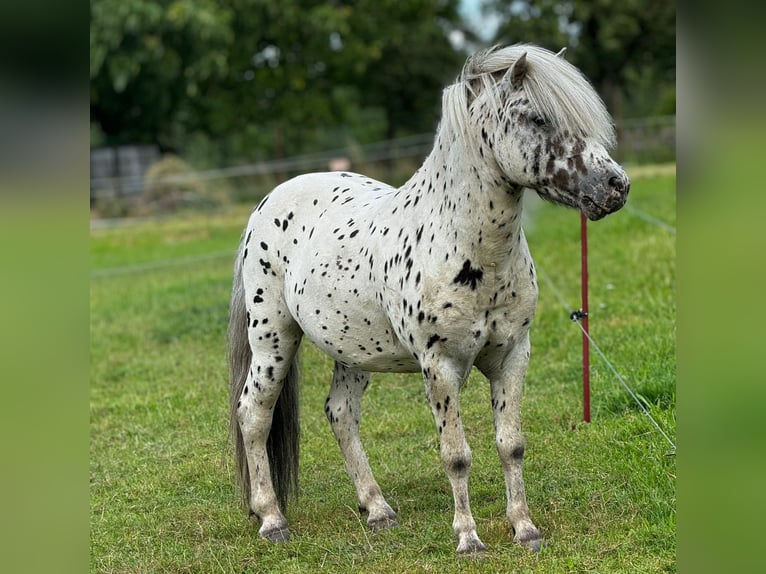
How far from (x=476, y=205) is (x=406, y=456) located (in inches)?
91.0

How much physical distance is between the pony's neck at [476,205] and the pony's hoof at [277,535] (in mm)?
1717

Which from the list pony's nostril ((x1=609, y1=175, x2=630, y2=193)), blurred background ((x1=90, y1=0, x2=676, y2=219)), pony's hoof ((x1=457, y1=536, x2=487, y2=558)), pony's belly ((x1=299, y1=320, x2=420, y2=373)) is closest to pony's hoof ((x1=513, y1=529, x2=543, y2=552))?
pony's hoof ((x1=457, y1=536, x2=487, y2=558))

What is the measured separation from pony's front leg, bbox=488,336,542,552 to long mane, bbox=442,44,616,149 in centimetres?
97

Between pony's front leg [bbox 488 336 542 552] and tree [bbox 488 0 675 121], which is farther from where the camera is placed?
tree [bbox 488 0 675 121]

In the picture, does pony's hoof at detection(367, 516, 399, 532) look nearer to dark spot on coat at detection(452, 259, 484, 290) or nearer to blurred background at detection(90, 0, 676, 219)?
dark spot on coat at detection(452, 259, 484, 290)

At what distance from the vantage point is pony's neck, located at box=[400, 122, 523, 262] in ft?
12.0

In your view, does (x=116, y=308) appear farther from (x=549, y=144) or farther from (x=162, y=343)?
(x=549, y=144)

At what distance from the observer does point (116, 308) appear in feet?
36.3

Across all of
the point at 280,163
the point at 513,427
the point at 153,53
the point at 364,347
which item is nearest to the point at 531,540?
the point at 513,427

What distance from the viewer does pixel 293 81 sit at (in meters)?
24.8

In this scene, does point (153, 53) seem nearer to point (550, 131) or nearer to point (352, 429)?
point (352, 429)

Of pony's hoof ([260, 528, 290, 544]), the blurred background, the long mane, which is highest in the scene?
the blurred background
